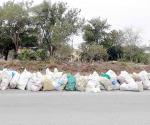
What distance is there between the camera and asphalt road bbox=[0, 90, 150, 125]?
23.0ft

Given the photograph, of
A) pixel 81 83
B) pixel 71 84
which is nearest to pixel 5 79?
pixel 71 84

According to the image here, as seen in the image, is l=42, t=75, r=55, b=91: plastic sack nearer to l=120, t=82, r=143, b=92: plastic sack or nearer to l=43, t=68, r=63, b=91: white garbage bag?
l=43, t=68, r=63, b=91: white garbage bag

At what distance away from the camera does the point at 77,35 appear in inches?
1797

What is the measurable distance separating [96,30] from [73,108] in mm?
40449

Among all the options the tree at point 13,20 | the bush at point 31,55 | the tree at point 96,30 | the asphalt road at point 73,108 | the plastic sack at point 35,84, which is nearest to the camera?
the asphalt road at point 73,108

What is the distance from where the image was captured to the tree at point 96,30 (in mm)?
47625

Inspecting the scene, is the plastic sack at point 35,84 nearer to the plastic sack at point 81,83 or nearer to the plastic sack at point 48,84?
the plastic sack at point 48,84

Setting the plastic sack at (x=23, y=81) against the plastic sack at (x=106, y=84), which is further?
the plastic sack at (x=106, y=84)

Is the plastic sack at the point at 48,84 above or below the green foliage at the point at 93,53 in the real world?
below

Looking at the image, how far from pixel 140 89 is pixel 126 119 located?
4377 millimetres

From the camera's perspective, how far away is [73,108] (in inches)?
331

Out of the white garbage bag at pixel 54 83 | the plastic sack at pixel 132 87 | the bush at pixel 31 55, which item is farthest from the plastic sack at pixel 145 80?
the bush at pixel 31 55

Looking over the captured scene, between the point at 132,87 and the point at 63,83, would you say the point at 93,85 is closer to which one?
the point at 63,83

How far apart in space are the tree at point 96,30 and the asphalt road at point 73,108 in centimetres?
3696
